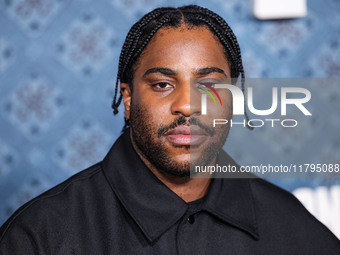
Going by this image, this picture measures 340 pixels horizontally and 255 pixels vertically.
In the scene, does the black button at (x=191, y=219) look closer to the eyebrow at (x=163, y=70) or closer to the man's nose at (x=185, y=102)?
the man's nose at (x=185, y=102)

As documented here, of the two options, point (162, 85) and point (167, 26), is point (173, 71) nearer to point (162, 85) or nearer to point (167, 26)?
point (162, 85)

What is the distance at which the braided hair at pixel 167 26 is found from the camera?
146cm

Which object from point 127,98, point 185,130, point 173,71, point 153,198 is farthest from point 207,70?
point 153,198

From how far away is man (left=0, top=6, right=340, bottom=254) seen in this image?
132 cm

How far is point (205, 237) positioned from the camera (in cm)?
140

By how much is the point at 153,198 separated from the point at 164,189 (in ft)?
0.16

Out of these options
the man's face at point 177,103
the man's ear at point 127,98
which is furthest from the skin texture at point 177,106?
the man's ear at point 127,98

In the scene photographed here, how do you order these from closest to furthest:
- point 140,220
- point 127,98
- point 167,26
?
point 140,220
point 167,26
point 127,98

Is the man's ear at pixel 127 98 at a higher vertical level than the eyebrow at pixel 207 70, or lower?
lower

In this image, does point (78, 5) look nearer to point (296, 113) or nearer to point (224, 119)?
point (224, 119)

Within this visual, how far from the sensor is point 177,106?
4.46 feet

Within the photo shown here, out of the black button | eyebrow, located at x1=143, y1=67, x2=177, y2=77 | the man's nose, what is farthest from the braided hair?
the black button

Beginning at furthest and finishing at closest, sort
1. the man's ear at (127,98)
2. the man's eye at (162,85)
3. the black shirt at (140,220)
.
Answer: the man's ear at (127,98), the man's eye at (162,85), the black shirt at (140,220)

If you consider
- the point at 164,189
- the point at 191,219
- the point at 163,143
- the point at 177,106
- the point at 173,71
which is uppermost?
the point at 173,71
